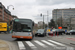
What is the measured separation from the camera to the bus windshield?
1518 centimetres

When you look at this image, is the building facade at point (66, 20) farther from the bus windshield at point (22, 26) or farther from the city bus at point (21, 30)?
the city bus at point (21, 30)

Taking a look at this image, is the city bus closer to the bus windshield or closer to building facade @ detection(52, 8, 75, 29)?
the bus windshield

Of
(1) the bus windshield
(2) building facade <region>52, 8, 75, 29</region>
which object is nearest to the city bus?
(1) the bus windshield

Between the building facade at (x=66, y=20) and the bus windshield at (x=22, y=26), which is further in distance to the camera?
the building facade at (x=66, y=20)

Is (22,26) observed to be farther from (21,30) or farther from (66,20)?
(66,20)

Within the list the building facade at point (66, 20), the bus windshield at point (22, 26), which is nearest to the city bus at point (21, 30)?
the bus windshield at point (22, 26)

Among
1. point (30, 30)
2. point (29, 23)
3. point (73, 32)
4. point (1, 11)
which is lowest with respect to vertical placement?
point (73, 32)

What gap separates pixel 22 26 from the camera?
15219 millimetres

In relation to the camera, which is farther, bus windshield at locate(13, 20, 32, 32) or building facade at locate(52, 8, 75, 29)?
building facade at locate(52, 8, 75, 29)

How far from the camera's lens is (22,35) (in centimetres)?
1515

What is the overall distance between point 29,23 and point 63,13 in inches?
4368

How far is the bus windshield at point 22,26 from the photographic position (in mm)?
15181

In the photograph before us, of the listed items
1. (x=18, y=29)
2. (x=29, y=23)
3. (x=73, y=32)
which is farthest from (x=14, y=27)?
(x=73, y=32)

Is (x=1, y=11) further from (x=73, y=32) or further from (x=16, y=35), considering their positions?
(x=16, y=35)
